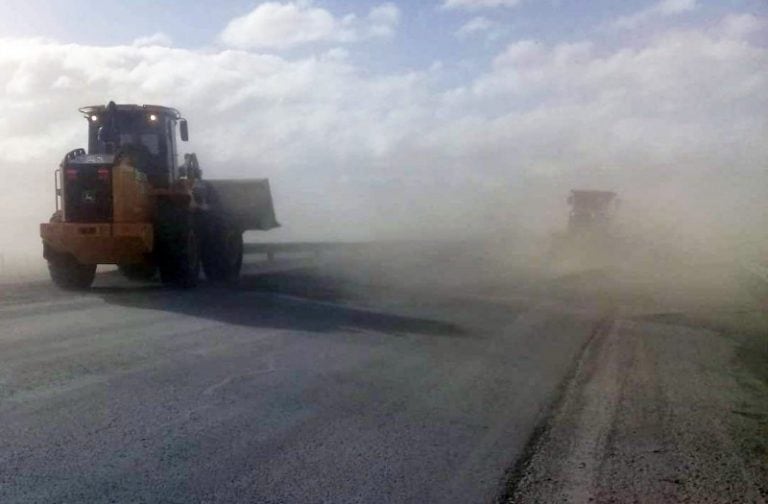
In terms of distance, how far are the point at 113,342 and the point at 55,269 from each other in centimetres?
821

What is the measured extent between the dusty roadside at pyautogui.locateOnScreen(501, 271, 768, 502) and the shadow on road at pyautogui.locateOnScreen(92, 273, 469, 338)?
3.32 meters

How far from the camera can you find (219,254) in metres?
24.4

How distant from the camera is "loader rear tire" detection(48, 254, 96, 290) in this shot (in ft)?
68.9

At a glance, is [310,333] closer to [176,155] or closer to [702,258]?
[176,155]

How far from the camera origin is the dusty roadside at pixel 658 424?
7480 millimetres

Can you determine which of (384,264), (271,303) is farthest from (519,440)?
(384,264)

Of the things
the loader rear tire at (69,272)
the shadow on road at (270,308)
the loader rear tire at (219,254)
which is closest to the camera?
the shadow on road at (270,308)

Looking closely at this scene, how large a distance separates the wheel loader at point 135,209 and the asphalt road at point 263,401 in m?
2.17

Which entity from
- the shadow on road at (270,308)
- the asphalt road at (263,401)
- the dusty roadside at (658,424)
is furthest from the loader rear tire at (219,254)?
the dusty roadside at (658,424)

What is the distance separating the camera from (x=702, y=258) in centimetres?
4544

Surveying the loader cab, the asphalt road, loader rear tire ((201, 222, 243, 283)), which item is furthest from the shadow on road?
the loader cab

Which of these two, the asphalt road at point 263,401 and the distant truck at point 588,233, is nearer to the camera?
the asphalt road at point 263,401

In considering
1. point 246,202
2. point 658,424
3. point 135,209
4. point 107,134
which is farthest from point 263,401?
point 246,202

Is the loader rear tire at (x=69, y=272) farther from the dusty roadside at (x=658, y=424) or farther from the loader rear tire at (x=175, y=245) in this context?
the dusty roadside at (x=658, y=424)
